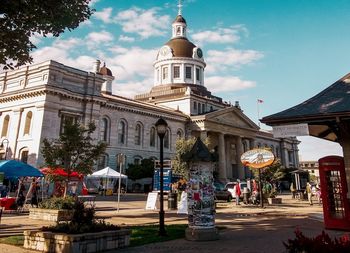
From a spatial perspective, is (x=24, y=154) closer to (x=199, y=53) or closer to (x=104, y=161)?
(x=104, y=161)

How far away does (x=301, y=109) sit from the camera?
12.6 metres

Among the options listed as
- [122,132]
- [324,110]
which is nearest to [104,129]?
[122,132]

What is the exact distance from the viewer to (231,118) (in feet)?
205

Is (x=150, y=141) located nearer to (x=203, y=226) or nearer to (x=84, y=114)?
(x=84, y=114)

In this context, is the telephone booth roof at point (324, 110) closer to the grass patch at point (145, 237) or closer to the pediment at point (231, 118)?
the grass patch at point (145, 237)

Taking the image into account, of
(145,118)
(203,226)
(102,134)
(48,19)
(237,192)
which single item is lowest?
(203,226)

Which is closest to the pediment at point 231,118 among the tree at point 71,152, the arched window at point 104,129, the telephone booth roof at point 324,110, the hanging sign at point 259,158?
the arched window at point 104,129

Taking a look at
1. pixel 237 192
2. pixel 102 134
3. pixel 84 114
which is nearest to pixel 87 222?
pixel 237 192

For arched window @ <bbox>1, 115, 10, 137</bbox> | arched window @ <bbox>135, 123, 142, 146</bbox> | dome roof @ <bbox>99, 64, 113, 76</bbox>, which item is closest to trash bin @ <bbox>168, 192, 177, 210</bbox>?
arched window @ <bbox>135, 123, 142, 146</bbox>

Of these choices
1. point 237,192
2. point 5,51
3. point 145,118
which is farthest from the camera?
point 145,118

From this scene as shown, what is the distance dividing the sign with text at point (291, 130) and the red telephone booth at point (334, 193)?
2.99 metres

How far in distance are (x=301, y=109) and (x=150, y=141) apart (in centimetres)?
3986

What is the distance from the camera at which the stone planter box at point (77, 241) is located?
8023 millimetres

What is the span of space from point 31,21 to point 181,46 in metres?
60.9
